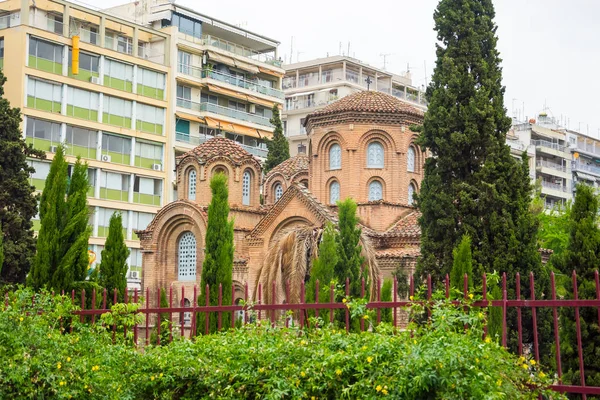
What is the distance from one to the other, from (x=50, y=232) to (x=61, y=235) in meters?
0.23

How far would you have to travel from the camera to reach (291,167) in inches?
1534

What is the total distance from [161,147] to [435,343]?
40.7 meters

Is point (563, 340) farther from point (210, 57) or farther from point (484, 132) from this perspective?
point (210, 57)

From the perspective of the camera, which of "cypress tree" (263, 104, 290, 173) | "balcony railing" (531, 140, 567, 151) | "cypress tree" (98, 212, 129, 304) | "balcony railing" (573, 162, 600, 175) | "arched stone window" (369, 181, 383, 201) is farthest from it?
"balcony railing" (573, 162, 600, 175)

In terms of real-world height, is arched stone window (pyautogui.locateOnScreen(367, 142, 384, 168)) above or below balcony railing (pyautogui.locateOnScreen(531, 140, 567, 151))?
below

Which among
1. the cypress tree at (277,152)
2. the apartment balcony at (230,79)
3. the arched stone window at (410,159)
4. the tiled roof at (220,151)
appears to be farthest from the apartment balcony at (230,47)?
the arched stone window at (410,159)

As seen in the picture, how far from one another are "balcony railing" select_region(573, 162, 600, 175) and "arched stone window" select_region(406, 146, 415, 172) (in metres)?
45.4

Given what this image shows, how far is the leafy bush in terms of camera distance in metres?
7.76

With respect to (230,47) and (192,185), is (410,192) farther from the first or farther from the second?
(230,47)

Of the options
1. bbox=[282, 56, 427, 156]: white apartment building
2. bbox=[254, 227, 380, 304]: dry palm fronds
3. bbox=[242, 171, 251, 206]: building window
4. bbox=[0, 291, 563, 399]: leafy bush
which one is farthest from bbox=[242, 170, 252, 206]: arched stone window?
bbox=[282, 56, 427, 156]: white apartment building

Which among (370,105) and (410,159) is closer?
(370,105)

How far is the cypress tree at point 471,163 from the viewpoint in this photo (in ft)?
74.8

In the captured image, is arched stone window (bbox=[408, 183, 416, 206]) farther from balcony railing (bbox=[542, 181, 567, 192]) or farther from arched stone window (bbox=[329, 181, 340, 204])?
balcony railing (bbox=[542, 181, 567, 192])

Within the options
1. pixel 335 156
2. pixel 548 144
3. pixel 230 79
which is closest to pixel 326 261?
pixel 335 156
